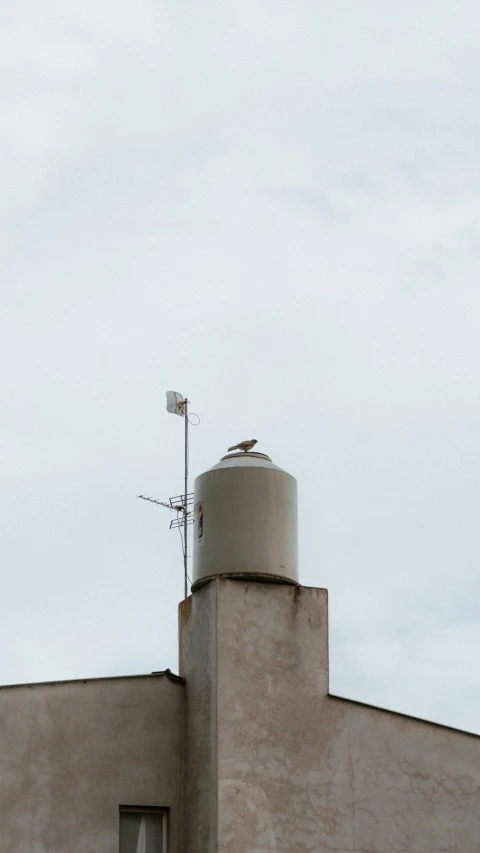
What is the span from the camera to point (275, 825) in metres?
18.1

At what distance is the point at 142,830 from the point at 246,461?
545 centimetres

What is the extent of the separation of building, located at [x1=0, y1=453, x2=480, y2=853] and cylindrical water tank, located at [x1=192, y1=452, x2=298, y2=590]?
22 millimetres

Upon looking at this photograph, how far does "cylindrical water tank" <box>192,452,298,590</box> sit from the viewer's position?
1931cm

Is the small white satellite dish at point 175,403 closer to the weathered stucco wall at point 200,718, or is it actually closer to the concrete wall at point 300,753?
the weathered stucco wall at point 200,718

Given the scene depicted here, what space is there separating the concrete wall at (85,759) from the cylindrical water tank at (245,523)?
1990mm

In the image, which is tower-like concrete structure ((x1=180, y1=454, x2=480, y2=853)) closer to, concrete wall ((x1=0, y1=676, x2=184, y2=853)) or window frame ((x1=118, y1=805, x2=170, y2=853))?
window frame ((x1=118, y1=805, x2=170, y2=853))

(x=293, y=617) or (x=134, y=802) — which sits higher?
(x=293, y=617)

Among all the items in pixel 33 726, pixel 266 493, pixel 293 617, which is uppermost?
pixel 266 493

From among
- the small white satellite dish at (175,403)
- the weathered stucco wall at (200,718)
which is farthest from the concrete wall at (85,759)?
the small white satellite dish at (175,403)

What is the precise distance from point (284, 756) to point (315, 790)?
2.06 ft

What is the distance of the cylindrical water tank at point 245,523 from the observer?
19312 mm

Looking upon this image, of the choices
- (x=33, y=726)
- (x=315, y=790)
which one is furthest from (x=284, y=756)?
(x=33, y=726)

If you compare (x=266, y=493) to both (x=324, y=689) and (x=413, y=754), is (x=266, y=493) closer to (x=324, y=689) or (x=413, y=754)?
(x=324, y=689)

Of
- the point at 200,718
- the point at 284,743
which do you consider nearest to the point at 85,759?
the point at 200,718
